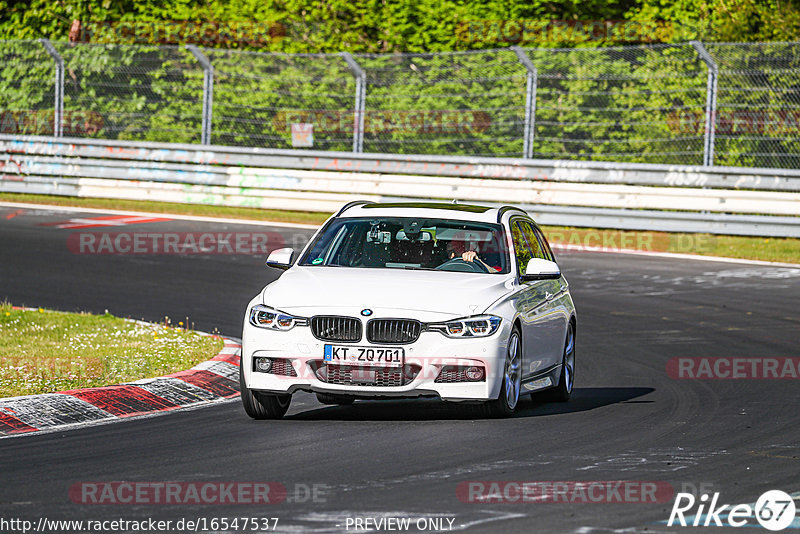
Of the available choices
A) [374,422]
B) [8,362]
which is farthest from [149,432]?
[8,362]

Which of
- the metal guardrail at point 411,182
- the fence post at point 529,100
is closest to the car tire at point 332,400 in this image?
the metal guardrail at point 411,182

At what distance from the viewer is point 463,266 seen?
1062 cm

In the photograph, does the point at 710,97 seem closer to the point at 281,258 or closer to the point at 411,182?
the point at 411,182

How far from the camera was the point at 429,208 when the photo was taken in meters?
11.3

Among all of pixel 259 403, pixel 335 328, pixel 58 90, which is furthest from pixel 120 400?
pixel 58 90

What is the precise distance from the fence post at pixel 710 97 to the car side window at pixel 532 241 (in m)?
11.0

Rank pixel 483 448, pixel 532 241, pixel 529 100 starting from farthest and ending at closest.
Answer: pixel 529 100
pixel 532 241
pixel 483 448

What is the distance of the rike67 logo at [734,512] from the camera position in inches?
267

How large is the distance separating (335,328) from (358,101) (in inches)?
647

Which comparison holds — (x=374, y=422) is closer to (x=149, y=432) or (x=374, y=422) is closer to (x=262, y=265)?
(x=149, y=432)

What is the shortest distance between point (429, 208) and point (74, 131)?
787 inches

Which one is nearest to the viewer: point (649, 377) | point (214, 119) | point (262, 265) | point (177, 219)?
point (649, 377)

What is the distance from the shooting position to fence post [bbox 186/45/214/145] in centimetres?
2664

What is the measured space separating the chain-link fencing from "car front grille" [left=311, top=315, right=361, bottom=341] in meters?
14.1
